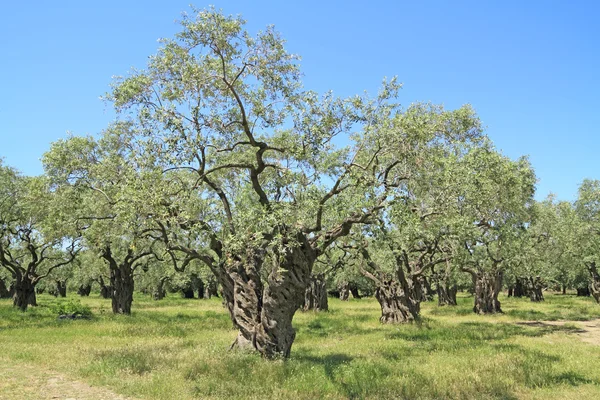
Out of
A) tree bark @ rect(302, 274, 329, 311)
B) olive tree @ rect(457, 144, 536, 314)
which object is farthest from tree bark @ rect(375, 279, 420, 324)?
tree bark @ rect(302, 274, 329, 311)

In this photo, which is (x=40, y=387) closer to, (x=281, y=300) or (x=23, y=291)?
(x=281, y=300)

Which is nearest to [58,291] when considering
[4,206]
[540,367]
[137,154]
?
[4,206]

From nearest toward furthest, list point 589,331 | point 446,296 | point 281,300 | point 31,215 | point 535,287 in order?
point 281,300 → point 589,331 → point 31,215 → point 446,296 → point 535,287

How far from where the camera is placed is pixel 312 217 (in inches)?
685

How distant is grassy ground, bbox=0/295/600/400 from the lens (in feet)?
39.7

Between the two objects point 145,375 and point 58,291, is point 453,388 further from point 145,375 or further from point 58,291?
point 58,291

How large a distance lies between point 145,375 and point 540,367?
13.2 m

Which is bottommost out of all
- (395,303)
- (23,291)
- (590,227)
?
(395,303)

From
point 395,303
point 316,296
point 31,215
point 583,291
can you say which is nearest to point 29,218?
point 31,215

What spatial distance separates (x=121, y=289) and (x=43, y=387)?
27.2 metres

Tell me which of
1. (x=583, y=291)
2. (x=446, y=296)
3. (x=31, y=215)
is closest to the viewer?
(x=31, y=215)

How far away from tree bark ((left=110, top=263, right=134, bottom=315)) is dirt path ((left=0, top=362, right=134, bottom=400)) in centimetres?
2405

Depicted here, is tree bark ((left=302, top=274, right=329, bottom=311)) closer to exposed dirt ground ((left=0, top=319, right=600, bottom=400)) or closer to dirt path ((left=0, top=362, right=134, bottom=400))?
exposed dirt ground ((left=0, top=319, right=600, bottom=400))

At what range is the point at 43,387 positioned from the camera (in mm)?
12461
